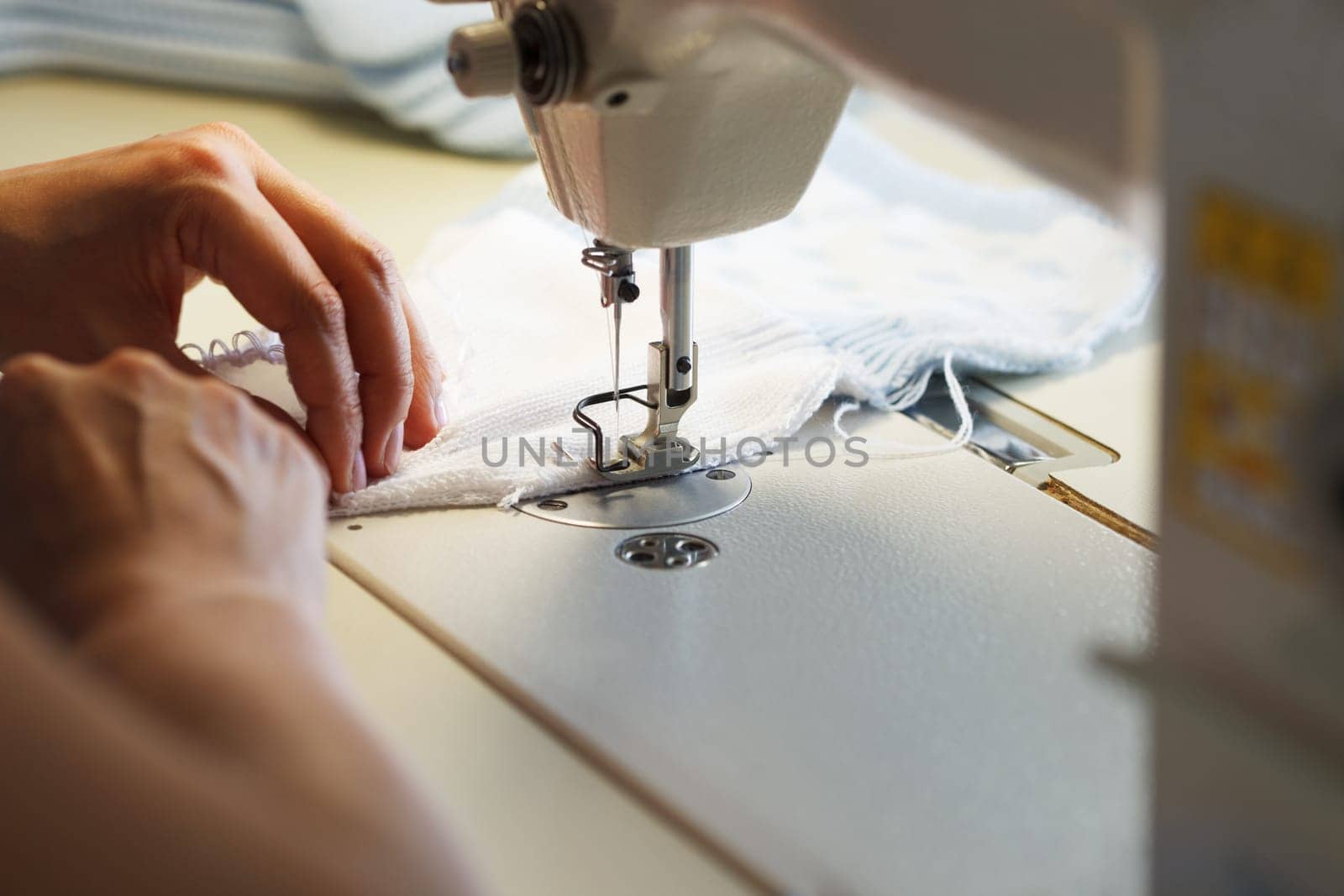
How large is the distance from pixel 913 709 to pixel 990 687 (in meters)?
0.04

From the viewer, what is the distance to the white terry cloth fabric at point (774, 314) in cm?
85

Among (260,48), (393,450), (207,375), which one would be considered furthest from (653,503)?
(260,48)

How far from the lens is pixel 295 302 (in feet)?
2.50

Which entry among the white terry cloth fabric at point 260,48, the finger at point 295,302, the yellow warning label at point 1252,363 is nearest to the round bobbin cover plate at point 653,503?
the finger at point 295,302

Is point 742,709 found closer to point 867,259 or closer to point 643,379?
point 643,379

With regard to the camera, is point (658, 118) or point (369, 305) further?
point (369, 305)

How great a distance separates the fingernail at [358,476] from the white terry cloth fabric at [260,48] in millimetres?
655

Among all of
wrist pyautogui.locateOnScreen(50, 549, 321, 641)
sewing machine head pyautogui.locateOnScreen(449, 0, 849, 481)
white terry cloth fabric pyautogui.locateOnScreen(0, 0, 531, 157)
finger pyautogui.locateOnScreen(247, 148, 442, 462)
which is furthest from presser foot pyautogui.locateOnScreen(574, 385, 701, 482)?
white terry cloth fabric pyautogui.locateOnScreen(0, 0, 531, 157)

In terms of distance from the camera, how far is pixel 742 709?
2.02ft

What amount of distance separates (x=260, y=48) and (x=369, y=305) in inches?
30.9

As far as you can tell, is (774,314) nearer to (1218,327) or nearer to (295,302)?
(295,302)

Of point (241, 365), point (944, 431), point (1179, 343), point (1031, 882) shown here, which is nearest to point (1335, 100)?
point (1179, 343)

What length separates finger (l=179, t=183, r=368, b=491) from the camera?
0.76 metres

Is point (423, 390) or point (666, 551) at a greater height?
point (423, 390)
